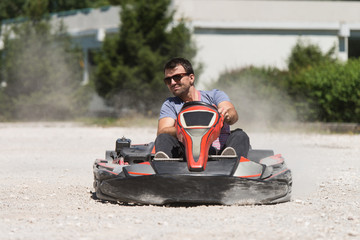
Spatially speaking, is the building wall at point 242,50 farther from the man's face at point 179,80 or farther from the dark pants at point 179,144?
the dark pants at point 179,144

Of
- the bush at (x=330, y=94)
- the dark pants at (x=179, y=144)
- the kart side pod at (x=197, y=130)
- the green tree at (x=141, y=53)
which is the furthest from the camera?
the green tree at (x=141, y=53)

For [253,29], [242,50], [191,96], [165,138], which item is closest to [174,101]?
[191,96]

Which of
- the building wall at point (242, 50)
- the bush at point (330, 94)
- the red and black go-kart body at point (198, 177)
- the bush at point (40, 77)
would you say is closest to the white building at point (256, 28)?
the building wall at point (242, 50)

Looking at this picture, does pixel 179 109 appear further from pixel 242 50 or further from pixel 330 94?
pixel 242 50

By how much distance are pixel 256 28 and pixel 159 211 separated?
896 inches

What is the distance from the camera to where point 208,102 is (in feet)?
24.1

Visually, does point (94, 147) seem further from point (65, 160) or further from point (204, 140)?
point (204, 140)

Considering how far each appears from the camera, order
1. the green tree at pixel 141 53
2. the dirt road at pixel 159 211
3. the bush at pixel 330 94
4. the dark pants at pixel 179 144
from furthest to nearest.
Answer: the green tree at pixel 141 53, the bush at pixel 330 94, the dark pants at pixel 179 144, the dirt road at pixel 159 211

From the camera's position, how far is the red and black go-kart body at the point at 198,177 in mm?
6250

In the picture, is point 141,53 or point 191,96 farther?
point 141,53

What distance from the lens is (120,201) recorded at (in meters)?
6.62

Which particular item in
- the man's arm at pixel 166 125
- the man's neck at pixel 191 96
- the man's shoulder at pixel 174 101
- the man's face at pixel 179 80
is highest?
the man's face at pixel 179 80

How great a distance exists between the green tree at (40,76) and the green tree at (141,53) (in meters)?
1.39

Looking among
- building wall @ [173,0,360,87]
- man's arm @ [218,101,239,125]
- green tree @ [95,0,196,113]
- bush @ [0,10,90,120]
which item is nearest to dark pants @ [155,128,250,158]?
man's arm @ [218,101,239,125]
